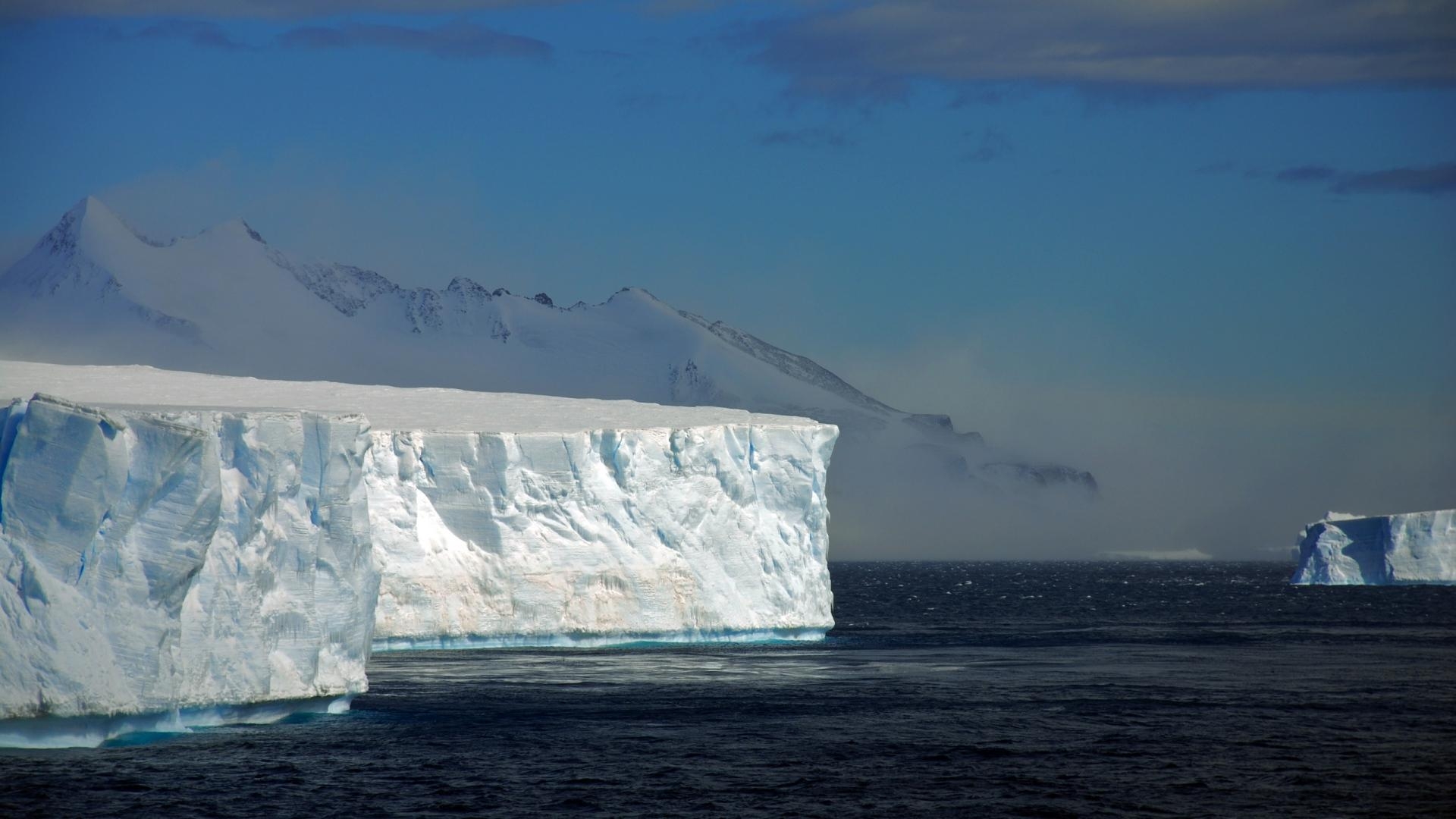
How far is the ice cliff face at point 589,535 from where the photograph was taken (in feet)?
120

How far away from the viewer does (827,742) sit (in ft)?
78.6

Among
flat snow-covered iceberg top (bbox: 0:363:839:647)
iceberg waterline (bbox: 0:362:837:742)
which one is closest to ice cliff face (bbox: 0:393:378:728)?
iceberg waterline (bbox: 0:362:837:742)

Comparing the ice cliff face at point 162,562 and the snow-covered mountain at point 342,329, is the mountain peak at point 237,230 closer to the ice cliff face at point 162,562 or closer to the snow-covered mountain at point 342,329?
the snow-covered mountain at point 342,329

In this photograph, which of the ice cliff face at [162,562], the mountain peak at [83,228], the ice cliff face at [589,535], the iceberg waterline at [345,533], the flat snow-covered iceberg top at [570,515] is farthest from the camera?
the mountain peak at [83,228]

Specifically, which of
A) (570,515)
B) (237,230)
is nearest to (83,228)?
(237,230)

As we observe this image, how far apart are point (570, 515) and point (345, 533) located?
13719 millimetres

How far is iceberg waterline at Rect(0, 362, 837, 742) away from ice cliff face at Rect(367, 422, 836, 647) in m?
0.05

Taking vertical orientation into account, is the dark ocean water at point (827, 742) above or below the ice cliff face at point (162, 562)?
below

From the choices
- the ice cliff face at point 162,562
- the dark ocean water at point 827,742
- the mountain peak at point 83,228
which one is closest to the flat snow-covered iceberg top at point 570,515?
the dark ocean water at point 827,742

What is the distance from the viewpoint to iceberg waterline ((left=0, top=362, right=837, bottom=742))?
1916 cm

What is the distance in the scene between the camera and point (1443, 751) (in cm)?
2284

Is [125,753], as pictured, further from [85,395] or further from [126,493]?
[85,395]

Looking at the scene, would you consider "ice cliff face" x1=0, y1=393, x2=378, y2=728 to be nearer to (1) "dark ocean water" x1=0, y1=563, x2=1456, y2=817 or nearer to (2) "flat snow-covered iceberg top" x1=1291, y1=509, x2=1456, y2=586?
(1) "dark ocean water" x1=0, y1=563, x2=1456, y2=817

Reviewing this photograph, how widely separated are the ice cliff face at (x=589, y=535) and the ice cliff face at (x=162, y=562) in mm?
12292
